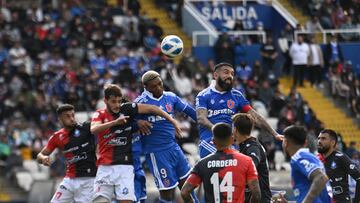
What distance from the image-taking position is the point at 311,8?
44844mm

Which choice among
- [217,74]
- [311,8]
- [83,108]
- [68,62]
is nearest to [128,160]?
[217,74]

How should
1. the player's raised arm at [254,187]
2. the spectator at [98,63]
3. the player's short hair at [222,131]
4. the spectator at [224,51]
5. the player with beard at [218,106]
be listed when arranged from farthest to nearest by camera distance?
the spectator at [224,51] < the spectator at [98,63] < the player with beard at [218,106] < the player's raised arm at [254,187] < the player's short hair at [222,131]

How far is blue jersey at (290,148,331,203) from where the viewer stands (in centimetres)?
1460

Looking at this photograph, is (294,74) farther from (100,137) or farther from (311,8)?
(100,137)

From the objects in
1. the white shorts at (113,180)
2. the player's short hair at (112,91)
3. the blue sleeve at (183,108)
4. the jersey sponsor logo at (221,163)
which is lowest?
the white shorts at (113,180)

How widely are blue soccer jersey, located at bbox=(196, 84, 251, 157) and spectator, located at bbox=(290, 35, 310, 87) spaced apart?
2081cm

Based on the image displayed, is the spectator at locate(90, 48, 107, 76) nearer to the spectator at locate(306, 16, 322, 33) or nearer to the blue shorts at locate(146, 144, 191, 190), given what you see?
the spectator at locate(306, 16, 322, 33)

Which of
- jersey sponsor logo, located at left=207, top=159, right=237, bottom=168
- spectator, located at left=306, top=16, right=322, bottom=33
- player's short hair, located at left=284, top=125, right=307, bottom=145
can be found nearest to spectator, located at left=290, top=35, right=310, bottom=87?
spectator, located at left=306, top=16, right=322, bottom=33

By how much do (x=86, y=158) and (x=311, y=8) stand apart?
2644cm

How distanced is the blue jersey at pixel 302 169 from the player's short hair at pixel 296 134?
143 millimetres

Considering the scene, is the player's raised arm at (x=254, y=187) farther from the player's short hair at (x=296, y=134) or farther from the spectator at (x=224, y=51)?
the spectator at (x=224, y=51)

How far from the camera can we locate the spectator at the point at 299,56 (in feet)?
131

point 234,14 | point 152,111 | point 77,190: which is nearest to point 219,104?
point 152,111

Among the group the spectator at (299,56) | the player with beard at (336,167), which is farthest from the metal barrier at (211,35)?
the player with beard at (336,167)
